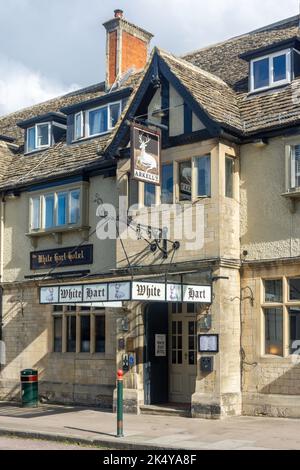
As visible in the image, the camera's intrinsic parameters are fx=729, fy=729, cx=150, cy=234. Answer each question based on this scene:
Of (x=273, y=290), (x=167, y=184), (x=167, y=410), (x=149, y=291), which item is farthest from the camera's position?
(x=167, y=184)

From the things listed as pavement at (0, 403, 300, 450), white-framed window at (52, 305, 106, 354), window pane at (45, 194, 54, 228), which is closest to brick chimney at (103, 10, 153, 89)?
window pane at (45, 194, 54, 228)

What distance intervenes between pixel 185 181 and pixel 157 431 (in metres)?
6.57

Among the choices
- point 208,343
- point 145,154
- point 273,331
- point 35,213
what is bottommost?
point 208,343

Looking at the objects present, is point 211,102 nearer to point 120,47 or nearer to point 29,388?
point 120,47

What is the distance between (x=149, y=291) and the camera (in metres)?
16.4

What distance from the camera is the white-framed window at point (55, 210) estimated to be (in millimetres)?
22203

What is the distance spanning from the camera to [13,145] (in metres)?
26.7

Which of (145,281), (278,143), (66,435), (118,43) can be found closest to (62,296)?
(145,281)

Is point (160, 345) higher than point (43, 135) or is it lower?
lower

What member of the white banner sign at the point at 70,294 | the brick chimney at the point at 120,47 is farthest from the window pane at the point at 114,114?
the white banner sign at the point at 70,294

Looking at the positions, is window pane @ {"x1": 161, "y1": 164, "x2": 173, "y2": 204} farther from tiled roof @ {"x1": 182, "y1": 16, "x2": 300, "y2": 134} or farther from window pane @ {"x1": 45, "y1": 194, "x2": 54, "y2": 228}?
window pane @ {"x1": 45, "y1": 194, "x2": 54, "y2": 228}

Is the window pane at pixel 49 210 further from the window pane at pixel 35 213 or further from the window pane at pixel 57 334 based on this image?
the window pane at pixel 57 334

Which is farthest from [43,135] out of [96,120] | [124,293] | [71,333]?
[124,293]

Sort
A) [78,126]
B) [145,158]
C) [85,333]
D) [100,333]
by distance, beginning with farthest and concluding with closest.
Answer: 1. [78,126]
2. [85,333]
3. [100,333]
4. [145,158]
